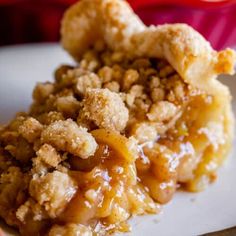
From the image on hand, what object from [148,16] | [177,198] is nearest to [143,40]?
[177,198]

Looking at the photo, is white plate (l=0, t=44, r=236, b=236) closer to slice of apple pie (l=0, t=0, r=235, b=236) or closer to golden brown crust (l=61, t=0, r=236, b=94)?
slice of apple pie (l=0, t=0, r=235, b=236)

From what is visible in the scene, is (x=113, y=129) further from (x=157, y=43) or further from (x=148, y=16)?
(x=148, y=16)

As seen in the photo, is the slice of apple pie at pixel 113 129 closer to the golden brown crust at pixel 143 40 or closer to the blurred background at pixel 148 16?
the golden brown crust at pixel 143 40

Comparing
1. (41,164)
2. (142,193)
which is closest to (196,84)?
(142,193)

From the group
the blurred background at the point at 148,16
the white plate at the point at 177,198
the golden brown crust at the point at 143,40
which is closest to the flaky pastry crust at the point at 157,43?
the golden brown crust at the point at 143,40

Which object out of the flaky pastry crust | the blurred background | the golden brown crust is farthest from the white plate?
the blurred background

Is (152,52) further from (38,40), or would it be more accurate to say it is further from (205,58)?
(38,40)

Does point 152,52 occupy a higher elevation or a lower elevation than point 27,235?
higher
